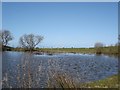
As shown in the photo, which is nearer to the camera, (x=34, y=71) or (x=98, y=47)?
(x=34, y=71)

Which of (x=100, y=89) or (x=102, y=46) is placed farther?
(x=102, y=46)

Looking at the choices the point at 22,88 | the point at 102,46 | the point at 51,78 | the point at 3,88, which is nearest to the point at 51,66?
the point at 51,78

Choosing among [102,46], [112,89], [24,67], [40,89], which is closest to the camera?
[24,67]

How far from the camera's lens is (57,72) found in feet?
27.1

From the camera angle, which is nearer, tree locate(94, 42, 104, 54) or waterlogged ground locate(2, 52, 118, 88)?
waterlogged ground locate(2, 52, 118, 88)

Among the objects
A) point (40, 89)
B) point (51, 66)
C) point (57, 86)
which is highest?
point (51, 66)

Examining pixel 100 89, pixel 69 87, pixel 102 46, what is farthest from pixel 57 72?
pixel 102 46

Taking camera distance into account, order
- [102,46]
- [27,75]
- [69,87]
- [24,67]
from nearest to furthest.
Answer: [69,87]
[24,67]
[27,75]
[102,46]

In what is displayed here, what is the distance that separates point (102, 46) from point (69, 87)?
81.3 metres

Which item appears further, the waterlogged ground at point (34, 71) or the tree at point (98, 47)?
the tree at point (98, 47)

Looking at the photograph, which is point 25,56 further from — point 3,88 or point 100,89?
point 100,89

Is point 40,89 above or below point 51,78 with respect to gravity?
below

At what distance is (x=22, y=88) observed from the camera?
8.84 m

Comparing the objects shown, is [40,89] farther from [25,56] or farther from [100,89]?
[25,56]
